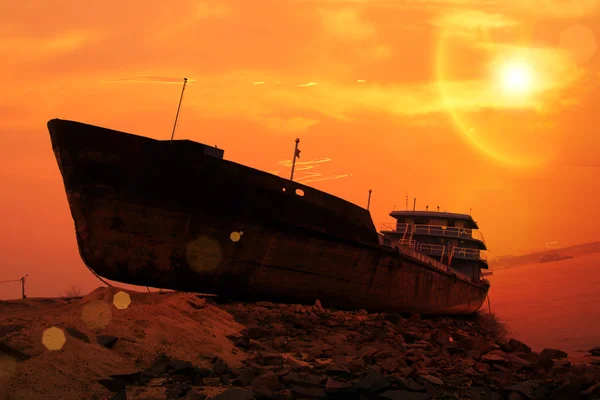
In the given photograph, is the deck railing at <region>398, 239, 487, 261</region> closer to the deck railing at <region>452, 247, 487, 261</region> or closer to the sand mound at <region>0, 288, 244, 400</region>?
the deck railing at <region>452, 247, 487, 261</region>

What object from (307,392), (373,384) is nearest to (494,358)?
(373,384)

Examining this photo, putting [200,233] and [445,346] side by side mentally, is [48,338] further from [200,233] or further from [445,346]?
[445,346]

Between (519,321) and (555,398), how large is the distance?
24061 millimetres

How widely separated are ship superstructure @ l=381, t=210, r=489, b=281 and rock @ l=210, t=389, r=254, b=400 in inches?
898

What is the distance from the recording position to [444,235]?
28.5 metres

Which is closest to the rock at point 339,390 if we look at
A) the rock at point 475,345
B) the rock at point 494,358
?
the rock at point 494,358

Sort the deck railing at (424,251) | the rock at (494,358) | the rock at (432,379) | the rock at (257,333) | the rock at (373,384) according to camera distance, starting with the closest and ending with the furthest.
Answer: the rock at (373,384) < the rock at (432,379) < the rock at (257,333) < the rock at (494,358) < the deck railing at (424,251)

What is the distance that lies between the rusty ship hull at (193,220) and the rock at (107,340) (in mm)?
4128

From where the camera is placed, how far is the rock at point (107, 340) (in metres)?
7.50

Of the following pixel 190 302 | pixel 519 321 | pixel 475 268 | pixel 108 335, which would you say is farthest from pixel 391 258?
pixel 519 321

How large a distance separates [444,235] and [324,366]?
71.0 feet

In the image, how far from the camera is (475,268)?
29.6 metres

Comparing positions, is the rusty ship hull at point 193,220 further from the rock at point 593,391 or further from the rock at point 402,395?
the rock at point 593,391

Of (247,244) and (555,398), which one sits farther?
(247,244)
